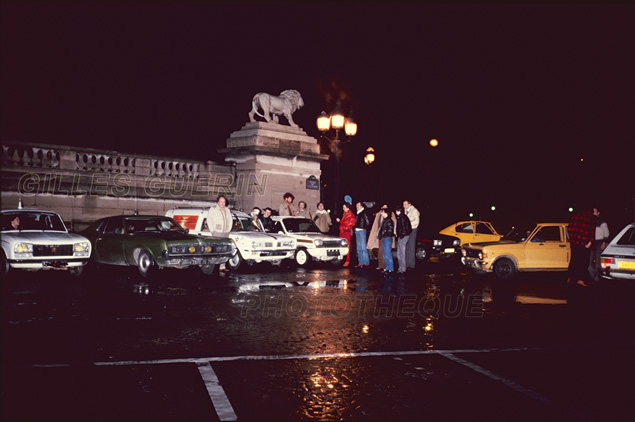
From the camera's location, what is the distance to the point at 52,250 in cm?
1170

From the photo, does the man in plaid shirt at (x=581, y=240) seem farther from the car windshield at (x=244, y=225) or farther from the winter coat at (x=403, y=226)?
the car windshield at (x=244, y=225)

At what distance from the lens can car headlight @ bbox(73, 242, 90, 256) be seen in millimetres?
12031

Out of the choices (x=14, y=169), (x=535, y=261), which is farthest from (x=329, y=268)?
(x=14, y=169)

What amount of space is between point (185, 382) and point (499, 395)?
2.58 meters

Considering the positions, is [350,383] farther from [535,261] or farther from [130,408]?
[535,261]

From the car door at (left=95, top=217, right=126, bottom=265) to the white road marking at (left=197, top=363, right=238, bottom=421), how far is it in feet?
26.4

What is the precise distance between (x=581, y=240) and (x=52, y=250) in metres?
11.1

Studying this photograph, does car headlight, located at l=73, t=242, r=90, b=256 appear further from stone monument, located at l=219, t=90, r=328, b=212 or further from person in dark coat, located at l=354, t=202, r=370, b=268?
stone monument, located at l=219, t=90, r=328, b=212

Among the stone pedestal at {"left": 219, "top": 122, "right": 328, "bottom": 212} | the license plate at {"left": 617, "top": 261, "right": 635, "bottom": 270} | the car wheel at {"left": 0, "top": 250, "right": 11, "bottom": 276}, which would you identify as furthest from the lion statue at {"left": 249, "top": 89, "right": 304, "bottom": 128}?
the license plate at {"left": 617, "top": 261, "right": 635, "bottom": 270}

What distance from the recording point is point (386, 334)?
23.7 ft

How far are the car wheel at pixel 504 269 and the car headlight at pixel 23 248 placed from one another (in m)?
10.1

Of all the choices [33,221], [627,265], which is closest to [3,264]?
[33,221]

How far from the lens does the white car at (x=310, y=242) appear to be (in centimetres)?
1580

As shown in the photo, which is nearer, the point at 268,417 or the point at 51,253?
the point at 268,417
